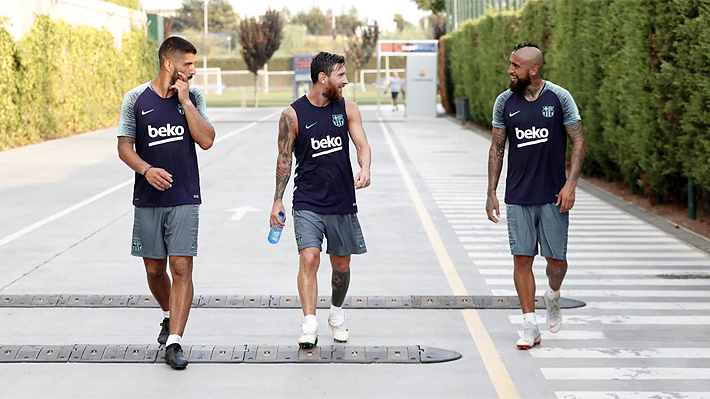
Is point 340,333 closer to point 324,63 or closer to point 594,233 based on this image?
point 324,63

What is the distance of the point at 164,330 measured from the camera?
741 cm

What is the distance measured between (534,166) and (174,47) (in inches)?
93.5

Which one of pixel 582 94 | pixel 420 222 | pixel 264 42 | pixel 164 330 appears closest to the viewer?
pixel 164 330

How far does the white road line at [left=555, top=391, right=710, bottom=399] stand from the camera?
627 centimetres

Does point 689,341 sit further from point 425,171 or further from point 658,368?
point 425,171

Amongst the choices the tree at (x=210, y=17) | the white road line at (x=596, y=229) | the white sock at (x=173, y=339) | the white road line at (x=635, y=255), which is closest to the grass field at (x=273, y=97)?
the tree at (x=210, y=17)

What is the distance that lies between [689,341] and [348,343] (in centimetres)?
222

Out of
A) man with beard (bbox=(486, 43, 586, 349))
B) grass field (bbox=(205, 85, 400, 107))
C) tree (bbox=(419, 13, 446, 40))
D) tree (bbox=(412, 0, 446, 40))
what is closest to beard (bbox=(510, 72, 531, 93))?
man with beard (bbox=(486, 43, 586, 349))

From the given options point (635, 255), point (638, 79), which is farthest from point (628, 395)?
point (638, 79)

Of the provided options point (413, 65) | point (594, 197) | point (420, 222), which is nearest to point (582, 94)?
point (594, 197)

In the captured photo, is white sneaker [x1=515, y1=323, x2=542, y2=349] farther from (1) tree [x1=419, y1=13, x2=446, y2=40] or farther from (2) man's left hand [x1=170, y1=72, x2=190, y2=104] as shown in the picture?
(1) tree [x1=419, y1=13, x2=446, y2=40]

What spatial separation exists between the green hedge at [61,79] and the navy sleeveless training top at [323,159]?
1999cm

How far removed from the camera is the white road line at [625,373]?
6688 mm

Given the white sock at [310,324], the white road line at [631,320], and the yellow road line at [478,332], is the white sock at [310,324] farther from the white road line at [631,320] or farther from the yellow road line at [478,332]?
the white road line at [631,320]
